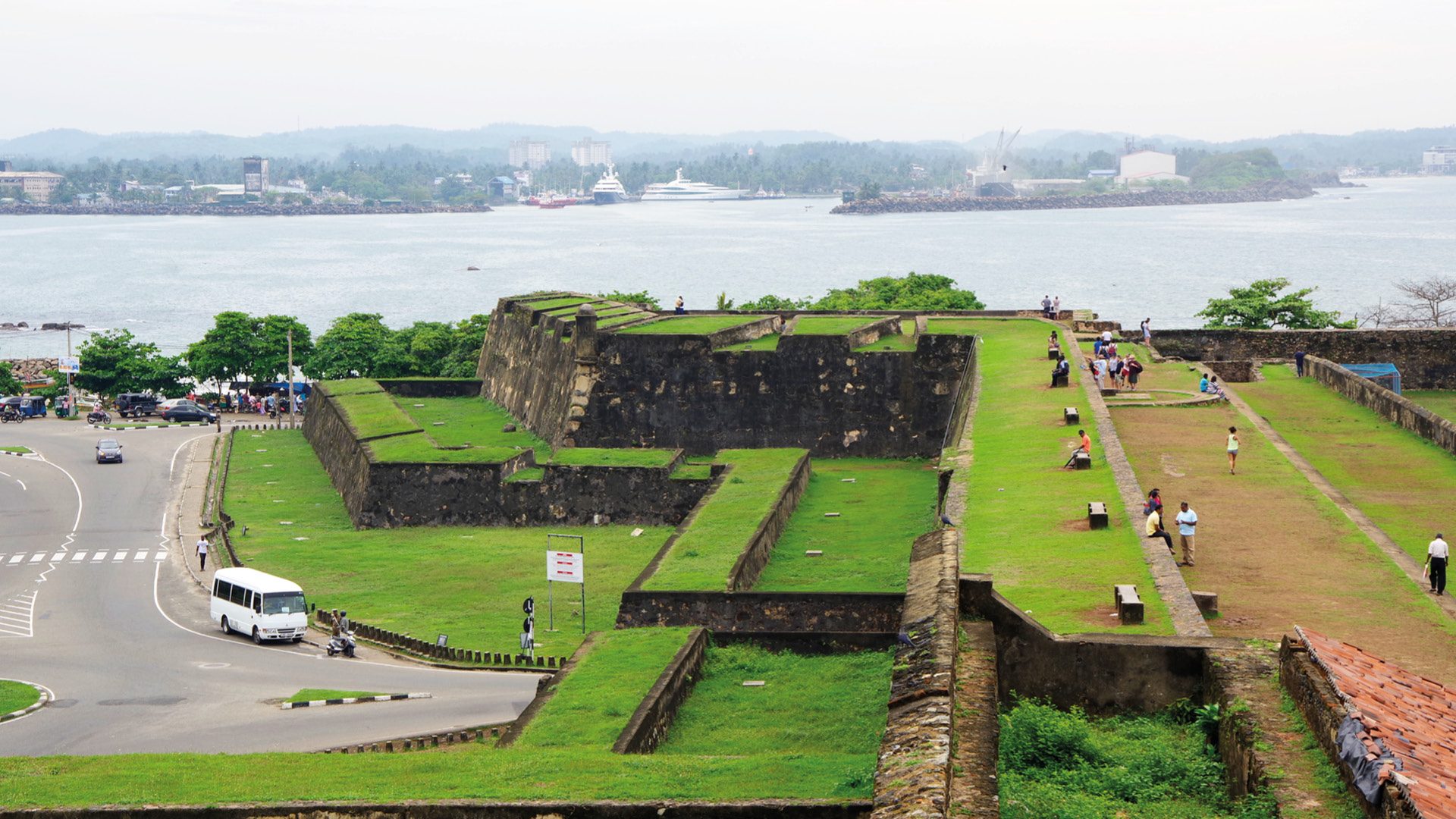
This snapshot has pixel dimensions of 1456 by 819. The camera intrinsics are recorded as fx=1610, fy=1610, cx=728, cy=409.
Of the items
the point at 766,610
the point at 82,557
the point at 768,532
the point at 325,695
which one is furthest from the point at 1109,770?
the point at 82,557

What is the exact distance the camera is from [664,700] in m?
19.1

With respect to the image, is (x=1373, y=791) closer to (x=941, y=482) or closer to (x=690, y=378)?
(x=941, y=482)

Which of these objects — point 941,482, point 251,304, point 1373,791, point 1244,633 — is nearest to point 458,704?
point 941,482

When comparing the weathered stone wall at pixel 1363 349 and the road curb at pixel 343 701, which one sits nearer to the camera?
the road curb at pixel 343 701

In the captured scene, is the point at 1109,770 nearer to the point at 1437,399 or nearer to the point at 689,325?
the point at 1437,399

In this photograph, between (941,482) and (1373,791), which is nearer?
(1373,791)

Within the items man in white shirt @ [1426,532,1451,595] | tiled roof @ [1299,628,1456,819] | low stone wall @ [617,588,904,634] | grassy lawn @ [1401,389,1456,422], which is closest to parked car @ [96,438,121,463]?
low stone wall @ [617,588,904,634]

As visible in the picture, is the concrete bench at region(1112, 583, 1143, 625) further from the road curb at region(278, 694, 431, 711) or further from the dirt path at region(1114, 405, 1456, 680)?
the road curb at region(278, 694, 431, 711)

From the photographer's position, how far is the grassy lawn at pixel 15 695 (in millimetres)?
23248

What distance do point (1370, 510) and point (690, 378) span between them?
1897cm

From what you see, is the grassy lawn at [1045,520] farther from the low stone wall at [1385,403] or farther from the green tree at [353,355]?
the green tree at [353,355]

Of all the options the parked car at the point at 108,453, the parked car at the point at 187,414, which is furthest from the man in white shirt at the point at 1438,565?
the parked car at the point at 187,414

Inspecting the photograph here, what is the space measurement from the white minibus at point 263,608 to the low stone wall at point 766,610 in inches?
283

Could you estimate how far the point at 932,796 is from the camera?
1112 cm
